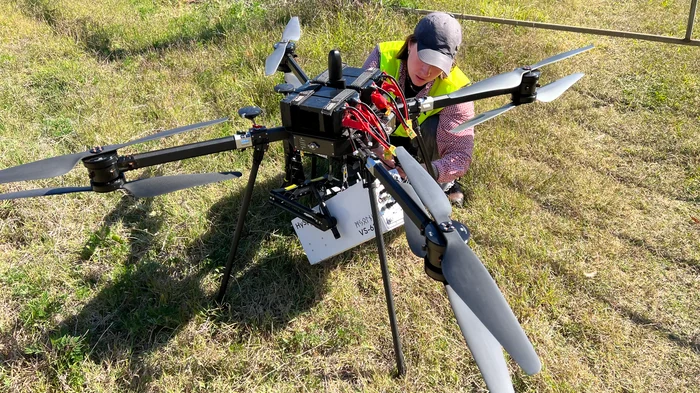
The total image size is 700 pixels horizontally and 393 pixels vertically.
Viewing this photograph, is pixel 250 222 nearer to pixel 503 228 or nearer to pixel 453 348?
pixel 453 348

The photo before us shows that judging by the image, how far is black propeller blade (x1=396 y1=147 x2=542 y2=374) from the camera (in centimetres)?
107

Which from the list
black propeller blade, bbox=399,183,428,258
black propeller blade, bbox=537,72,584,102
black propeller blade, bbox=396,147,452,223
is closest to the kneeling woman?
black propeller blade, bbox=537,72,584,102

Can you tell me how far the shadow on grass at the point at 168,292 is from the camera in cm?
240

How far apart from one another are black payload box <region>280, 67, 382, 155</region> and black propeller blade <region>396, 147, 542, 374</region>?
0.54m

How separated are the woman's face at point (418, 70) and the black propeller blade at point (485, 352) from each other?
1.69 metres

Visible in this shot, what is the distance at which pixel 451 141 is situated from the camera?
127 inches

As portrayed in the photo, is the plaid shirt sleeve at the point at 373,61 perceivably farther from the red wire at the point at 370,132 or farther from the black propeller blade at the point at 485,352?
the black propeller blade at the point at 485,352

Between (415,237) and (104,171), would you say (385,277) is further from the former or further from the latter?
(104,171)

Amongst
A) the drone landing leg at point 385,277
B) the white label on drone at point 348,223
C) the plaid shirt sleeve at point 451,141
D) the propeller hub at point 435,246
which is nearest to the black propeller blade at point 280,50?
the plaid shirt sleeve at point 451,141

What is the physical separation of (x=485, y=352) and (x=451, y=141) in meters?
2.06

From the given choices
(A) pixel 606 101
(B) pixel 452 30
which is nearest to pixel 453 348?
(B) pixel 452 30

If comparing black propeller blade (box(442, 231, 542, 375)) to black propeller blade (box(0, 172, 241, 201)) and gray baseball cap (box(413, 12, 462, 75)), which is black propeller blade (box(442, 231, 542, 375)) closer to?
black propeller blade (box(0, 172, 241, 201))

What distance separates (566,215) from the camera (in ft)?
11.3

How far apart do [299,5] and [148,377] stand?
4.80 metres
